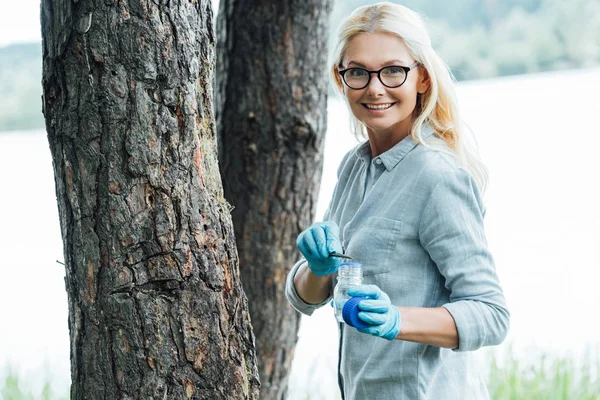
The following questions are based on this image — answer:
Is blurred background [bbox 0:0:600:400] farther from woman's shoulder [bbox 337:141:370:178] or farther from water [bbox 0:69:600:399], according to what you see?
woman's shoulder [bbox 337:141:370:178]

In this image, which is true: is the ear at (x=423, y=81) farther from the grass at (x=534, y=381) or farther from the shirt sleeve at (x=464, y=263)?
the grass at (x=534, y=381)

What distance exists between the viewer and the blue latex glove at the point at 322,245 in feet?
5.11

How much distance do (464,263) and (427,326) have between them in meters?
0.15

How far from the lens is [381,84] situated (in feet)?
5.17

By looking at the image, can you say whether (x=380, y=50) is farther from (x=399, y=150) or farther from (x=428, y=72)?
(x=399, y=150)

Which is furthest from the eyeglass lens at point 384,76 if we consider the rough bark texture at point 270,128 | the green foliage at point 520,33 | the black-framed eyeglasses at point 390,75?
the green foliage at point 520,33

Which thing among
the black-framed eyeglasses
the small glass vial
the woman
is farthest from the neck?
the small glass vial

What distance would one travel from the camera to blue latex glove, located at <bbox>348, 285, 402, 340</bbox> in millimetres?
1341

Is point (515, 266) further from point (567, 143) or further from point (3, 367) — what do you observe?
point (3, 367)

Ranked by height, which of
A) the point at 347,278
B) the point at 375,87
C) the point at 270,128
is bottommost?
the point at 347,278

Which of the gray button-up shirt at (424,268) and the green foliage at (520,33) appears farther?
the green foliage at (520,33)

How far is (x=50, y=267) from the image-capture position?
5.24m

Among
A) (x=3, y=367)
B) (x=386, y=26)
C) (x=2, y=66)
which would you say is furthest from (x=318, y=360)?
(x=2, y=66)

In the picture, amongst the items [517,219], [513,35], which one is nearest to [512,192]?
[517,219]
